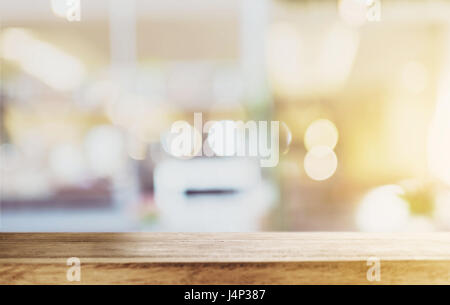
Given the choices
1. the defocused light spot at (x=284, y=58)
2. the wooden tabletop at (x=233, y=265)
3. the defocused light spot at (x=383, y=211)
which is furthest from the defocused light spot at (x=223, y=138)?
the wooden tabletop at (x=233, y=265)

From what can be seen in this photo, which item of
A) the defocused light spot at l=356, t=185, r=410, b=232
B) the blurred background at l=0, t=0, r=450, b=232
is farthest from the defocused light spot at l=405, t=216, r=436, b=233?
the blurred background at l=0, t=0, r=450, b=232

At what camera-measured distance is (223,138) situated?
14.7ft

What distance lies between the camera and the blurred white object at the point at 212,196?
417 centimetres

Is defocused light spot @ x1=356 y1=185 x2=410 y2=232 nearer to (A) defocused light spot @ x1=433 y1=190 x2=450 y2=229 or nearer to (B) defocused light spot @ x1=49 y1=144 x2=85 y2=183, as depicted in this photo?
(A) defocused light spot @ x1=433 y1=190 x2=450 y2=229

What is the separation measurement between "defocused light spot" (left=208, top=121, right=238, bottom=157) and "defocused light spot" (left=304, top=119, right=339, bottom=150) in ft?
2.34

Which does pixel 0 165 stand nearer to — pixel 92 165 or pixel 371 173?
pixel 92 165

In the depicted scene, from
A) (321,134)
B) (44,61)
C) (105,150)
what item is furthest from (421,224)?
(44,61)

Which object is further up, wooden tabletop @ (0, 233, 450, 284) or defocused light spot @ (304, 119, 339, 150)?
defocused light spot @ (304, 119, 339, 150)

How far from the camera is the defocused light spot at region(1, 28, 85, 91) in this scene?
16.1 feet

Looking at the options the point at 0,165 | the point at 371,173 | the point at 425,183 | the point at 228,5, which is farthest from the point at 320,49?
the point at 0,165

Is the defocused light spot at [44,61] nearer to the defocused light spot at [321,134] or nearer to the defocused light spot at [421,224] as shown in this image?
the defocused light spot at [321,134]

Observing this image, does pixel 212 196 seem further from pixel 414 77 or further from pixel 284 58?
pixel 414 77

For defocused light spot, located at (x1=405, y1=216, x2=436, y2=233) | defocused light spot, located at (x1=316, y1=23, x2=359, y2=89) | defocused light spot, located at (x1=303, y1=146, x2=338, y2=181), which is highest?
defocused light spot, located at (x1=316, y1=23, x2=359, y2=89)

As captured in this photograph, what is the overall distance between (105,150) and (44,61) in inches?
45.7
